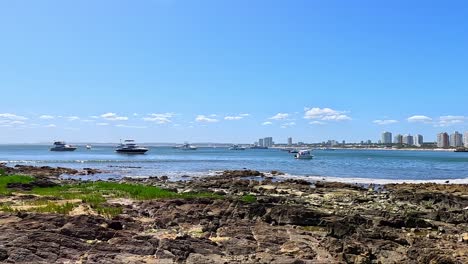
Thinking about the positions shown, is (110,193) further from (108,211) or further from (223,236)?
(223,236)

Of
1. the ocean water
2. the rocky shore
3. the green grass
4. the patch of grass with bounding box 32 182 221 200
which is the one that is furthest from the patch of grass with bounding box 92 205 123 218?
the ocean water

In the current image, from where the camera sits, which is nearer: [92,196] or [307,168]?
[92,196]

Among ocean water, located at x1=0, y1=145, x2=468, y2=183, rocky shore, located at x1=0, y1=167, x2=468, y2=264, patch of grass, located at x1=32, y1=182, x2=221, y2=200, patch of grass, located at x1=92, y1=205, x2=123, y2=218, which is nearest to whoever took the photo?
rocky shore, located at x1=0, y1=167, x2=468, y2=264

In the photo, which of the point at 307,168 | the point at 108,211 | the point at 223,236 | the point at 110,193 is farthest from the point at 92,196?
the point at 307,168

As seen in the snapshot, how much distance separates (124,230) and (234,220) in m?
4.98

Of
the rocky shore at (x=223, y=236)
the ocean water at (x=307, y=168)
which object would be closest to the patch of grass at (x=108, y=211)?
the rocky shore at (x=223, y=236)

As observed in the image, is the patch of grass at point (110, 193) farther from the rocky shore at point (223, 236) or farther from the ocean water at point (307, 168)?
the ocean water at point (307, 168)

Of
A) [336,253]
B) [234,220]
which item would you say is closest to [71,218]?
[234,220]

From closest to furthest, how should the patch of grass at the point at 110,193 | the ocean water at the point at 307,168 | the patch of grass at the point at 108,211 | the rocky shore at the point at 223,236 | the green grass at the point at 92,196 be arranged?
1. the rocky shore at the point at 223,236
2. the patch of grass at the point at 108,211
3. the green grass at the point at 92,196
4. the patch of grass at the point at 110,193
5. the ocean water at the point at 307,168

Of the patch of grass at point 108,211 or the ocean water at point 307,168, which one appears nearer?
the patch of grass at point 108,211

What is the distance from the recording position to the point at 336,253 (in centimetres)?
1308

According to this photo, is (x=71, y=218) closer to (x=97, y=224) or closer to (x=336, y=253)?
(x=97, y=224)

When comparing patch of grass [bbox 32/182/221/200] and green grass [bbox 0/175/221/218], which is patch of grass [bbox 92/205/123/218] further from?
patch of grass [bbox 32/182/221/200]

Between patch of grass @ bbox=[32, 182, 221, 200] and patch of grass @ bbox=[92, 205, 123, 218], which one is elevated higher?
patch of grass @ bbox=[92, 205, 123, 218]
